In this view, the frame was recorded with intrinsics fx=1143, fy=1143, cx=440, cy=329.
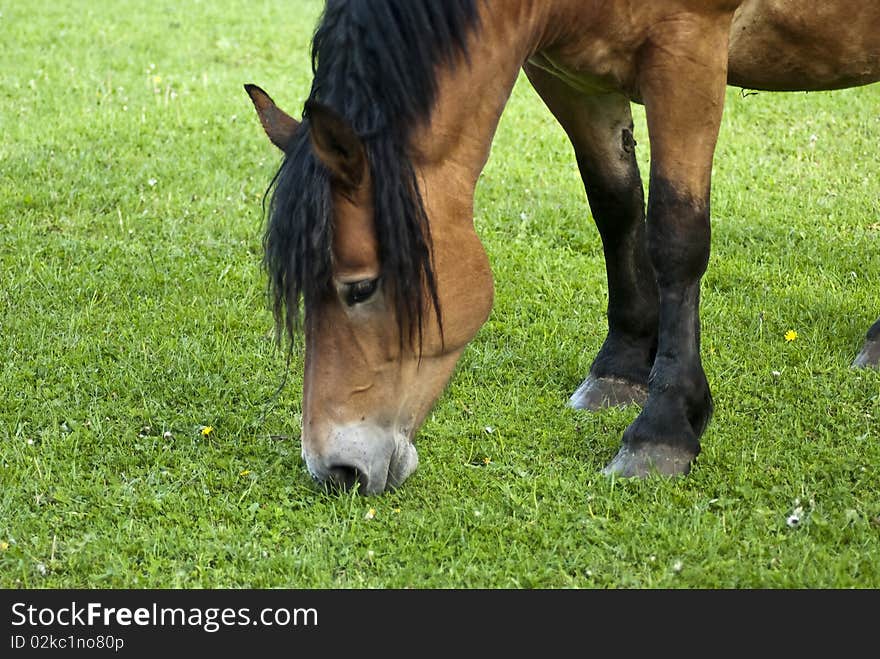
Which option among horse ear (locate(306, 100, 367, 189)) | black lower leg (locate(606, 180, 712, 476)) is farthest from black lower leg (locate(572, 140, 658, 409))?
horse ear (locate(306, 100, 367, 189))

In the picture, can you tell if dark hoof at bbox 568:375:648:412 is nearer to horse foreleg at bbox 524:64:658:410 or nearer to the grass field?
horse foreleg at bbox 524:64:658:410

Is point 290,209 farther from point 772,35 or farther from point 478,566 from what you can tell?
point 772,35

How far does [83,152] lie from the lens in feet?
26.3

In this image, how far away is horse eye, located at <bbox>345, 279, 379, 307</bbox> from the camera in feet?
11.4

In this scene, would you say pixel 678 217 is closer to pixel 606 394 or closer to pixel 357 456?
pixel 606 394

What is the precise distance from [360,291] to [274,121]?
2.11 feet

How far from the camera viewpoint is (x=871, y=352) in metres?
5.13

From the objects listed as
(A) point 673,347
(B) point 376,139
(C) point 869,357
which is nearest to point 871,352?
(C) point 869,357

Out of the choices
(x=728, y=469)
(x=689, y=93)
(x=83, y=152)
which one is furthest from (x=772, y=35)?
(x=83, y=152)

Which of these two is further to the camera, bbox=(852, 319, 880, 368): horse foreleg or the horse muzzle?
bbox=(852, 319, 880, 368): horse foreleg

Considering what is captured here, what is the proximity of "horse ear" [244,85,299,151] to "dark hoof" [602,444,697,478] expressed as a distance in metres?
1.63

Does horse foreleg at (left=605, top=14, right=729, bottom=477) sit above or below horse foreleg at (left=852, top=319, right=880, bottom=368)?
above

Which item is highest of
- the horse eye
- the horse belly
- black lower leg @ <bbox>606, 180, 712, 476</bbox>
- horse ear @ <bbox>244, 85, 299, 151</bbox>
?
horse ear @ <bbox>244, 85, 299, 151</bbox>
